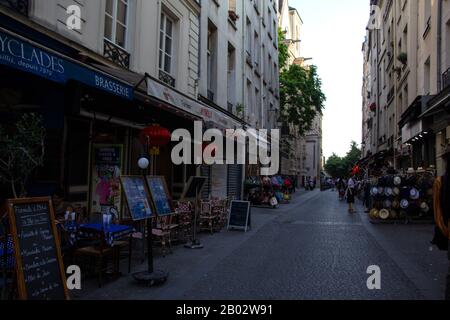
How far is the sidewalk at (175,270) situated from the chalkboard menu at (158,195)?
0.97m

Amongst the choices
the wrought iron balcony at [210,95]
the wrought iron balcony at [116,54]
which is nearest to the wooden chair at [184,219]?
the wrought iron balcony at [116,54]

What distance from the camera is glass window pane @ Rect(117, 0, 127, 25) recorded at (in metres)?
10.3

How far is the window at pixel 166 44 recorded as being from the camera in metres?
12.6

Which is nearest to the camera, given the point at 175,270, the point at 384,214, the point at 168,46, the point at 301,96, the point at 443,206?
the point at 443,206

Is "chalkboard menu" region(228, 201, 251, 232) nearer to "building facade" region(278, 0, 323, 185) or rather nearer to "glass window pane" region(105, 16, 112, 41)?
"glass window pane" region(105, 16, 112, 41)

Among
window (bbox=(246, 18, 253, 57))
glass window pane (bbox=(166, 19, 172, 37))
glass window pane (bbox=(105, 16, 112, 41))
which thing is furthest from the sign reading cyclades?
window (bbox=(246, 18, 253, 57))

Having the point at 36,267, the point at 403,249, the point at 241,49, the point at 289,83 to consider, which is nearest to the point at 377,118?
the point at 289,83

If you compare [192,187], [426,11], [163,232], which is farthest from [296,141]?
[163,232]

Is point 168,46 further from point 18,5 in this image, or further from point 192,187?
point 18,5

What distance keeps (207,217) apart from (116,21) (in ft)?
17.6

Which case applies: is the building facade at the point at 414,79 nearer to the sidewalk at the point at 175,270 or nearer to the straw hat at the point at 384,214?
the straw hat at the point at 384,214

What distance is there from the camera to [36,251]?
434cm

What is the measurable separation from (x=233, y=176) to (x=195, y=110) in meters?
10.2

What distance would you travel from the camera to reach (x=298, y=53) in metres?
65.4
